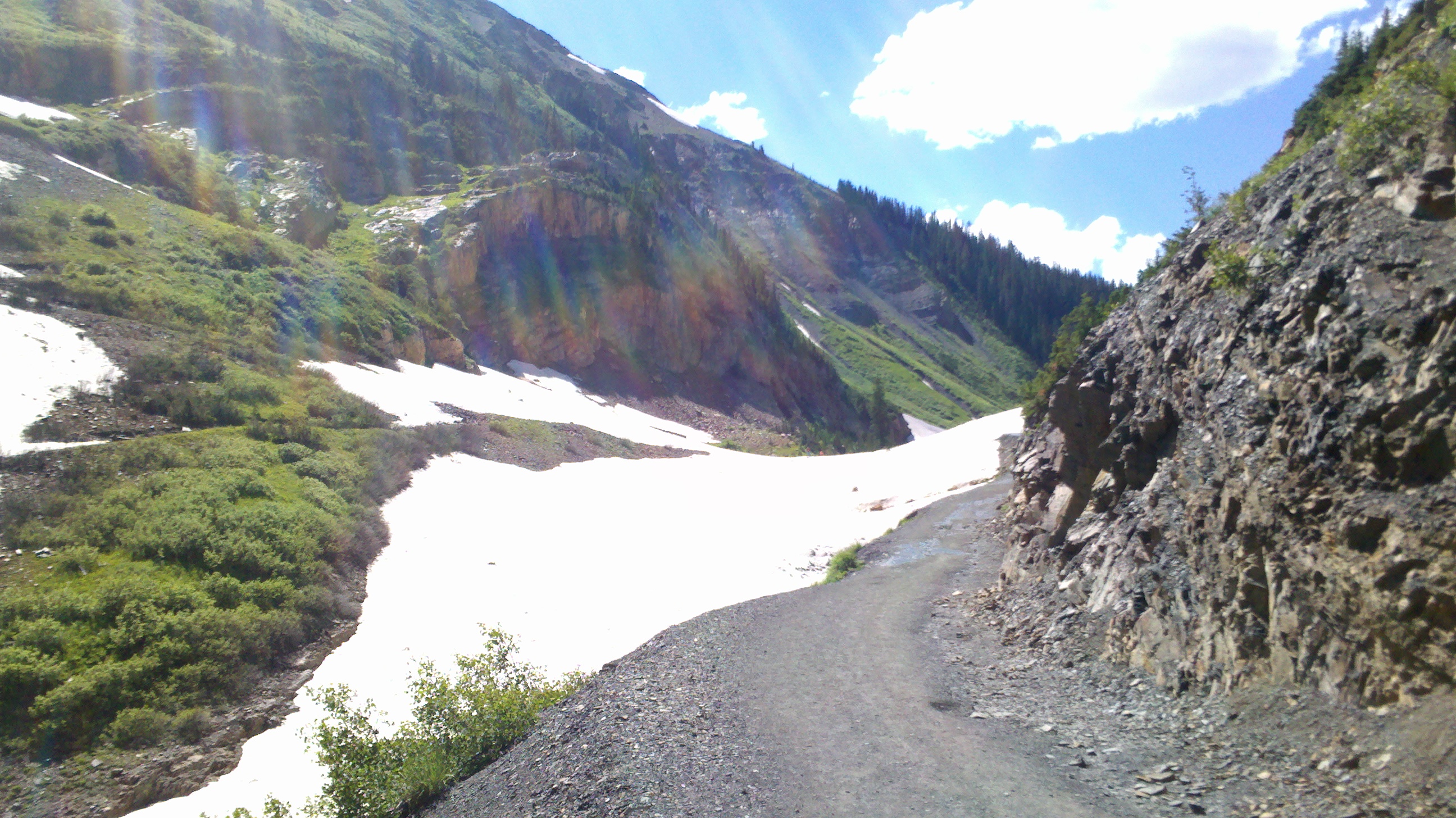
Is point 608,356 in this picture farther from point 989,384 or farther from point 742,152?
point 742,152

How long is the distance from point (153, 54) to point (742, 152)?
415 ft

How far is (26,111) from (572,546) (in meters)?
50.0

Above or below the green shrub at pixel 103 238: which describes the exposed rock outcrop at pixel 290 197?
above

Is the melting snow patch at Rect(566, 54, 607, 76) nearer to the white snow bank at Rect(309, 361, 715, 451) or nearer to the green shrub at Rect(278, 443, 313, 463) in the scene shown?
the white snow bank at Rect(309, 361, 715, 451)

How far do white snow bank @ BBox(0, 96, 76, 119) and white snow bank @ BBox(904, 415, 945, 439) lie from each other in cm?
8596

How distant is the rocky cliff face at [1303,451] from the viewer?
5.31m

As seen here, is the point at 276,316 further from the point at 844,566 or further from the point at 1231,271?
the point at 1231,271

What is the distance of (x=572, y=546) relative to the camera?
24516 mm

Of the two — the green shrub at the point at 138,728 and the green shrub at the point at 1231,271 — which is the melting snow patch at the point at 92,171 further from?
the green shrub at the point at 1231,271

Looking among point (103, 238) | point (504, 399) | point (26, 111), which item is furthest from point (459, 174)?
point (103, 238)

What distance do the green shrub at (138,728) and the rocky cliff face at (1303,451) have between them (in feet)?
47.7

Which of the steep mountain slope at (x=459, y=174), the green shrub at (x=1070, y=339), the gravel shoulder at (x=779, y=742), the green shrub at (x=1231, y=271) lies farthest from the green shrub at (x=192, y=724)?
the steep mountain slope at (x=459, y=174)

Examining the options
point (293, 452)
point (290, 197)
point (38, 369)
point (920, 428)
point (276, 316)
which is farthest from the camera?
point (920, 428)

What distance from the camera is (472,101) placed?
3438 inches
